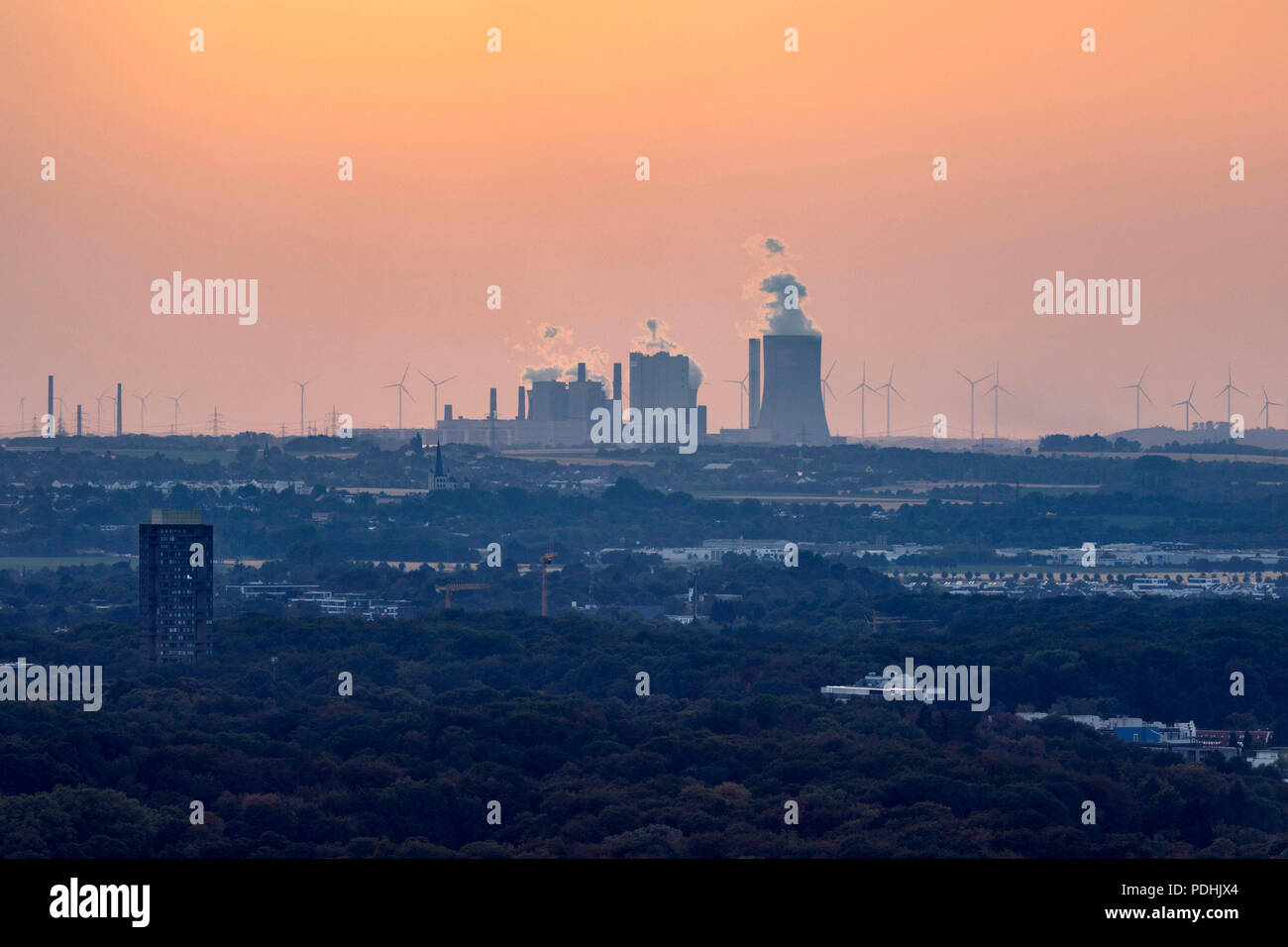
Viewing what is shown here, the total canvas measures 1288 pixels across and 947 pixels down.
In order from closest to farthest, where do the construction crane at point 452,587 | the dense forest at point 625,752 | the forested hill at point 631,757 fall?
the forested hill at point 631,757, the dense forest at point 625,752, the construction crane at point 452,587

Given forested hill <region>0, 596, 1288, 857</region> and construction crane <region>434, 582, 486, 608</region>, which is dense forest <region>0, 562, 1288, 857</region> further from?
construction crane <region>434, 582, 486, 608</region>

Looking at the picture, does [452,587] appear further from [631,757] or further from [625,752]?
[631,757]

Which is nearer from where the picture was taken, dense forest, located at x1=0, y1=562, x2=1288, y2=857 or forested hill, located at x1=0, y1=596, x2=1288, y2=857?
forested hill, located at x1=0, y1=596, x2=1288, y2=857

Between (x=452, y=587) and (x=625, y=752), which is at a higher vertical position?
(x=452, y=587)

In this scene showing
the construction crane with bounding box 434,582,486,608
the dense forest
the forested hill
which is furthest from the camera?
the construction crane with bounding box 434,582,486,608

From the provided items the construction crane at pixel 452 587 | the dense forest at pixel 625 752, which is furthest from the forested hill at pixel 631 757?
the construction crane at pixel 452 587

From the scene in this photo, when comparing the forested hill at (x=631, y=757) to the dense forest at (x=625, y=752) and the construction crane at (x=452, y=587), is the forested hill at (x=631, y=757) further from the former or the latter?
the construction crane at (x=452, y=587)

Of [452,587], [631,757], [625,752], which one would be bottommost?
[625,752]

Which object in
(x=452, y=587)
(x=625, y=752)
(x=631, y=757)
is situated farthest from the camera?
(x=452, y=587)

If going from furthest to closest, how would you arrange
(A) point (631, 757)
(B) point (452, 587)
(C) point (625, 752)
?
1. (B) point (452, 587)
2. (C) point (625, 752)
3. (A) point (631, 757)

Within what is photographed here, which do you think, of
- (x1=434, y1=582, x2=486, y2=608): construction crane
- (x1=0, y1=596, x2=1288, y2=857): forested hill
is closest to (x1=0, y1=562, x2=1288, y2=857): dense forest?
(x1=0, y1=596, x2=1288, y2=857): forested hill

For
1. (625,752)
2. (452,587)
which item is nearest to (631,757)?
(625,752)

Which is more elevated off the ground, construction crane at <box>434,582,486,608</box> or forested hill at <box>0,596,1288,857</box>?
construction crane at <box>434,582,486,608</box>
